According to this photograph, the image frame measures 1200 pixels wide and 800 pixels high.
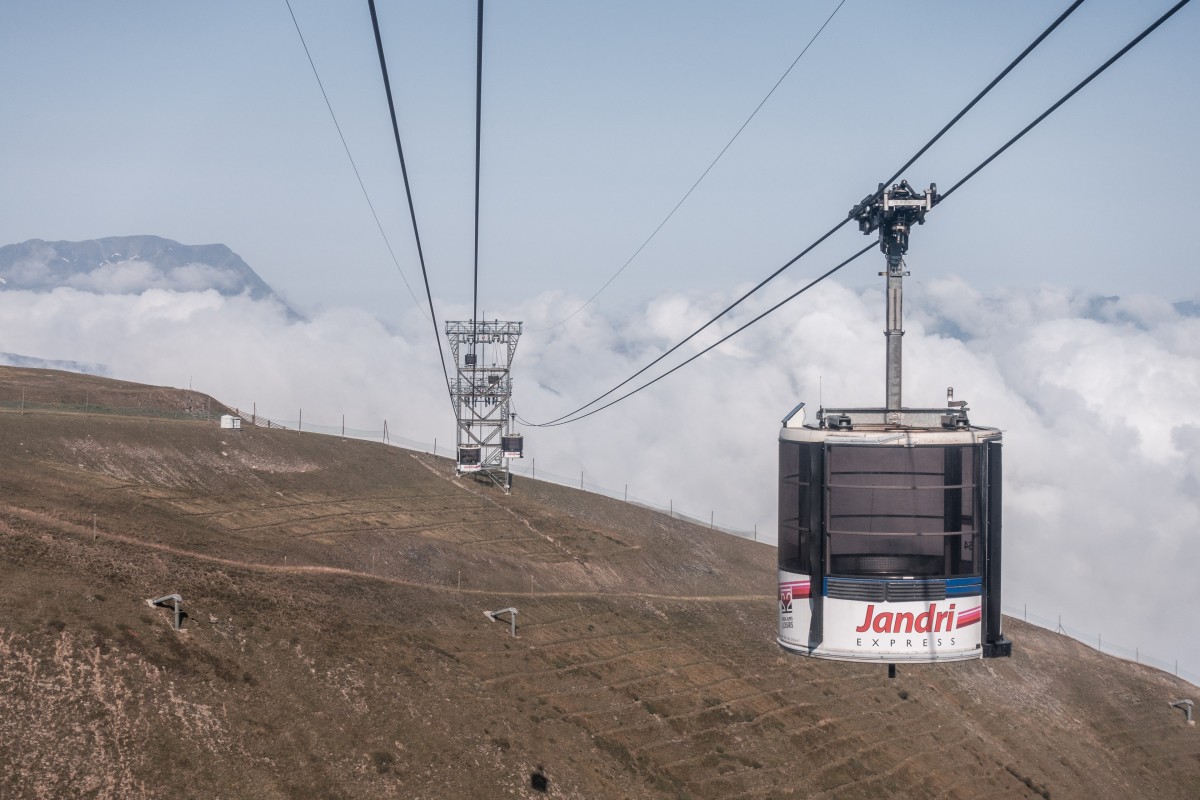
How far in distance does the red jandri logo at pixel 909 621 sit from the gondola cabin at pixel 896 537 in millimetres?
28

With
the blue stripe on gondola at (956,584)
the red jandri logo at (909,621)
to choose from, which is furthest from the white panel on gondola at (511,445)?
the red jandri logo at (909,621)

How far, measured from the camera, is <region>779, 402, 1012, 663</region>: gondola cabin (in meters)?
28.7

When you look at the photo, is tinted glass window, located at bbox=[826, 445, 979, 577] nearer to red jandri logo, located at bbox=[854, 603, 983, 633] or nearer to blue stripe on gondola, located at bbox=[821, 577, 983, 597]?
blue stripe on gondola, located at bbox=[821, 577, 983, 597]

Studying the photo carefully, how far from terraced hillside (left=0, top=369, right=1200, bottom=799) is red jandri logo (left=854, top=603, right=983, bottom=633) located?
21419 mm

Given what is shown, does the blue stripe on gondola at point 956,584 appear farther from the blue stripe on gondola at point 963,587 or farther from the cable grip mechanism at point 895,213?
the cable grip mechanism at point 895,213

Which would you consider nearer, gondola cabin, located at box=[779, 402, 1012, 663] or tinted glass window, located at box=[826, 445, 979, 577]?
gondola cabin, located at box=[779, 402, 1012, 663]

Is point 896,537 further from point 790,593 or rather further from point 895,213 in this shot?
point 895,213

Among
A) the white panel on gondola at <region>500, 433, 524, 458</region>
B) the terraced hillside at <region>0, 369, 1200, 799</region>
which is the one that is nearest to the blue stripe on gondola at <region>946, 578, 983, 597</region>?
the terraced hillside at <region>0, 369, 1200, 799</region>

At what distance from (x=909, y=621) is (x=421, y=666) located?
29565 mm

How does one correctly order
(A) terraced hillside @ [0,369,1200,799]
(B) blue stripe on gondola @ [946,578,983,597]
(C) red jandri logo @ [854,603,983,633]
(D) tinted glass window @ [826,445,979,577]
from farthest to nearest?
(A) terraced hillside @ [0,369,1200,799], (B) blue stripe on gondola @ [946,578,983,597], (D) tinted glass window @ [826,445,979,577], (C) red jandri logo @ [854,603,983,633]

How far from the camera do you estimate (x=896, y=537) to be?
1139 inches

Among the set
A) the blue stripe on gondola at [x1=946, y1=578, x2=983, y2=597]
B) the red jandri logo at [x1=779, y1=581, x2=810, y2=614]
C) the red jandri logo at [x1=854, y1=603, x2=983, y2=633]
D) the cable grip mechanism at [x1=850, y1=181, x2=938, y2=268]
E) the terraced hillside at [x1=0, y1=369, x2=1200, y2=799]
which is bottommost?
the terraced hillside at [x1=0, y1=369, x2=1200, y2=799]

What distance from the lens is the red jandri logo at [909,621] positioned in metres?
28.6

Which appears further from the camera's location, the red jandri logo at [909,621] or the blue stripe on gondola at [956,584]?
the blue stripe on gondola at [956,584]
